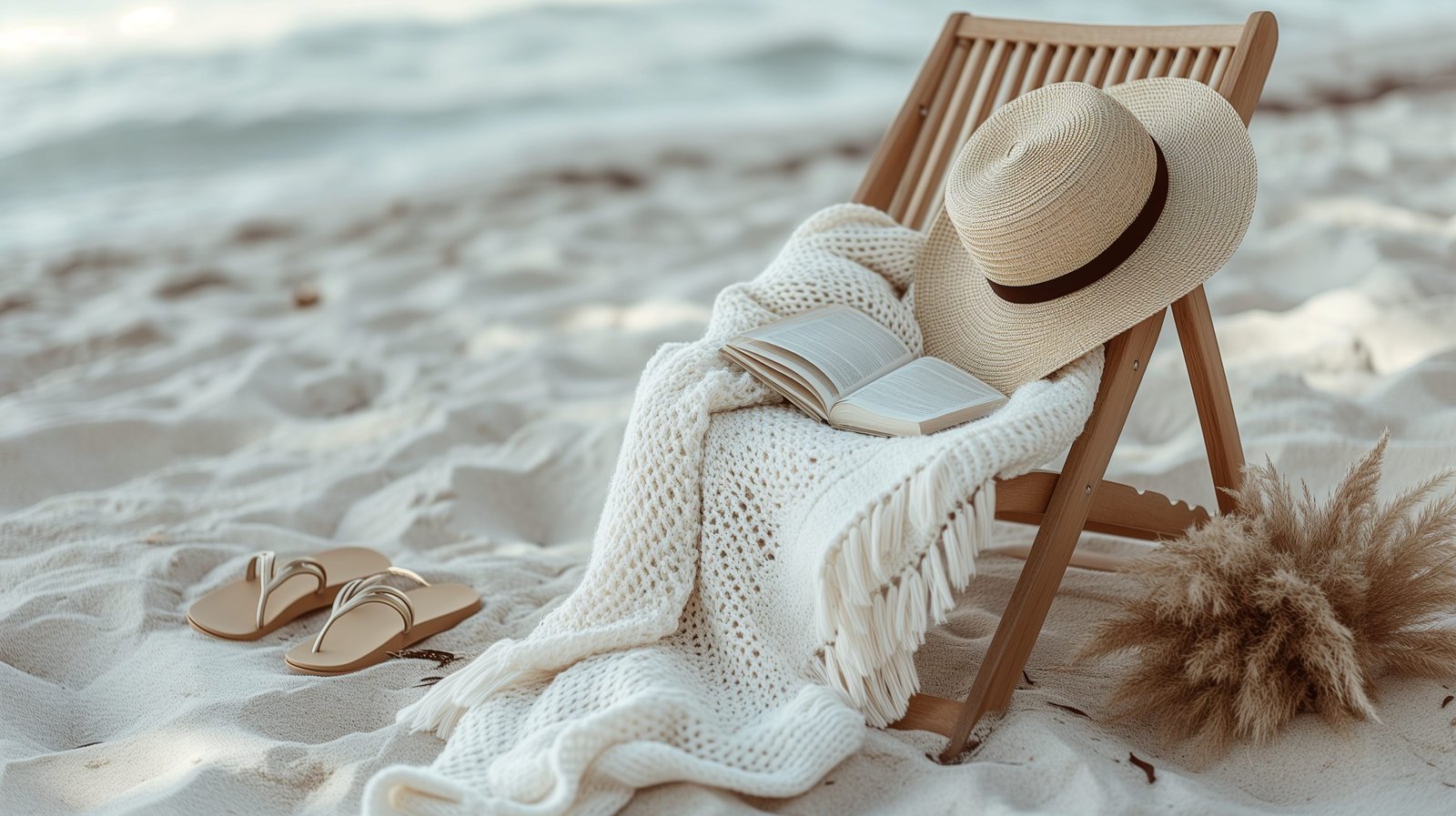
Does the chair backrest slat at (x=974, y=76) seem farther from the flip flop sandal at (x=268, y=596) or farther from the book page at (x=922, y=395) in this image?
the flip flop sandal at (x=268, y=596)

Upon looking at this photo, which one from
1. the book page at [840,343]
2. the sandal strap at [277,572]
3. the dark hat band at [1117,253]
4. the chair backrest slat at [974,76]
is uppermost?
the chair backrest slat at [974,76]

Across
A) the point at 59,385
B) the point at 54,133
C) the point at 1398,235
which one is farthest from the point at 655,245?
the point at 54,133

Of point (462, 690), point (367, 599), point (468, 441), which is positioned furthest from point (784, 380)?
point (468, 441)

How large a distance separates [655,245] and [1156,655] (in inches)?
106

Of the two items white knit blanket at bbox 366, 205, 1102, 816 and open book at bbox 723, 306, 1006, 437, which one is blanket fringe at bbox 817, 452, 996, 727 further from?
open book at bbox 723, 306, 1006, 437

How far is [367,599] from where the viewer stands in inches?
70.3

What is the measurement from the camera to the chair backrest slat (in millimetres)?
1980

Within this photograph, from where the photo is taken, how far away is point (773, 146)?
518 centimetres

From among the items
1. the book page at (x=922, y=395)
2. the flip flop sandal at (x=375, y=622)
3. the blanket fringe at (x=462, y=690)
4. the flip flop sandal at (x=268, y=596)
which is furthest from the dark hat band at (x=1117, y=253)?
the flip flop sandal at (x=268, y=596)

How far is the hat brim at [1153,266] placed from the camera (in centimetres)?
155

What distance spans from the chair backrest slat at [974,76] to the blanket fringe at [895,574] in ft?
2.84

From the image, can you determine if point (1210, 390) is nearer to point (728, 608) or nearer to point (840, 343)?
point (840, 343)

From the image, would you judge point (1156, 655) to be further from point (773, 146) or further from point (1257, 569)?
point (773, 146)

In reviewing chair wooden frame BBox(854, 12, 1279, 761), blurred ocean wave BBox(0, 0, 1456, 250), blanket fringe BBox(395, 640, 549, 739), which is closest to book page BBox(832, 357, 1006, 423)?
chair wooden frame BBox(854, 12, 1279, 761)
